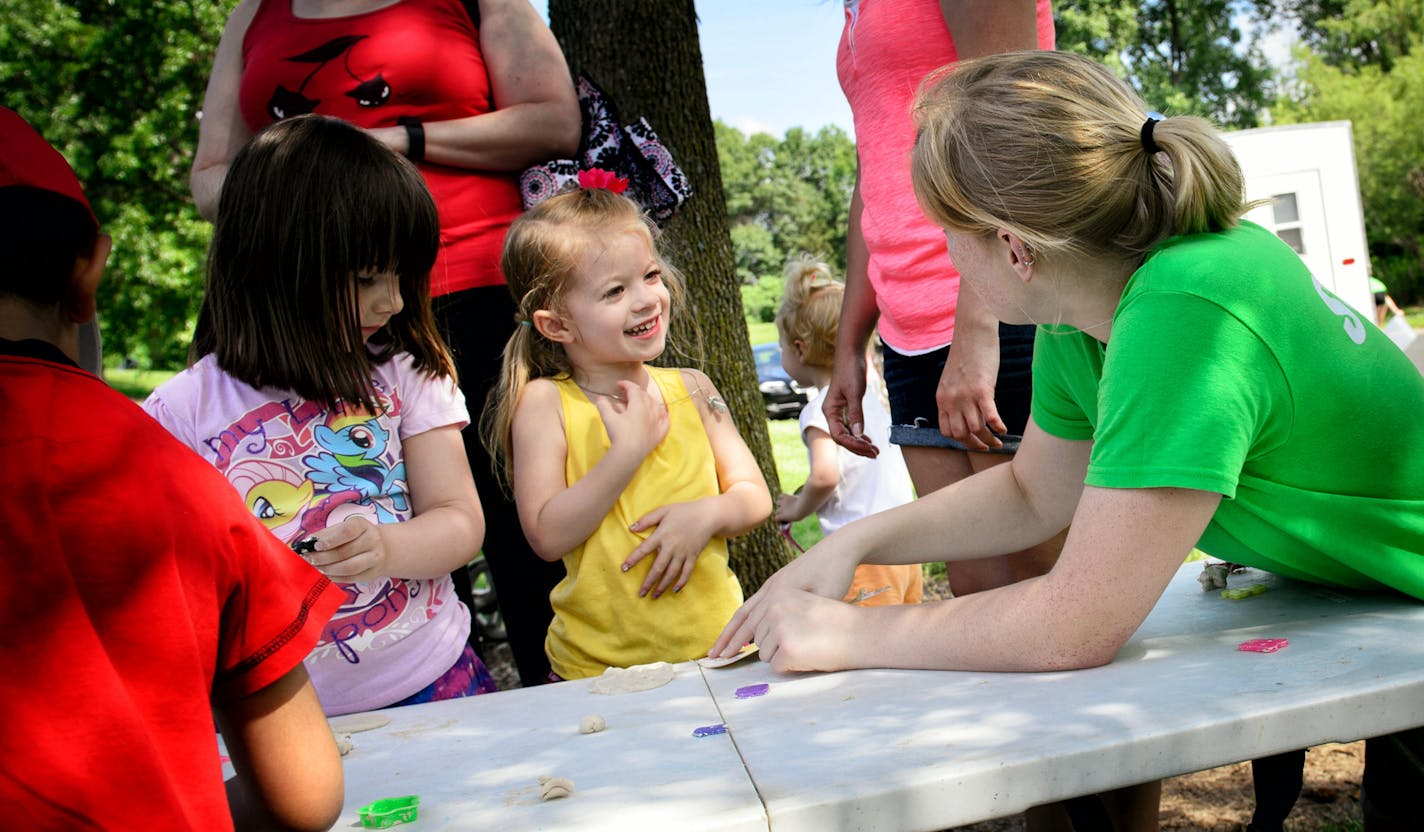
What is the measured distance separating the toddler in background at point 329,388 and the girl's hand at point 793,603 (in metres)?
0.77

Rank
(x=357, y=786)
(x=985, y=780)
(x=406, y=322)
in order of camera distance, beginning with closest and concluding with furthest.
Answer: (x=985, y=780) → (x=357, y=786) → (x=406, y=322)

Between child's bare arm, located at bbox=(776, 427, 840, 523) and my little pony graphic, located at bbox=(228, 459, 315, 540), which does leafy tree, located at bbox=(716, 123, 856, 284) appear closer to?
child's bare arm, located at bbox=(776, 427, 840, 523)

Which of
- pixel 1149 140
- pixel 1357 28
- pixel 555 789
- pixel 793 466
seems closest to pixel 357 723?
pixel 555 789

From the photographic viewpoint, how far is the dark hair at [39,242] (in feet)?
3.96

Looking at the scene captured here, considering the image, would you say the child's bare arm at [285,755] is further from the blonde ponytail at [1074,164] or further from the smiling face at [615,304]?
the smiling face at [615,304]

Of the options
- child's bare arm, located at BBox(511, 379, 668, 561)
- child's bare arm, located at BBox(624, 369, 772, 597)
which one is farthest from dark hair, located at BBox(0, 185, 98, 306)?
child's bare arm, located at BBox(624, 369, 772, 597)

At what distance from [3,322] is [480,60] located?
6.95 ft

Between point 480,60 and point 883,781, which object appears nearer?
point 883,781

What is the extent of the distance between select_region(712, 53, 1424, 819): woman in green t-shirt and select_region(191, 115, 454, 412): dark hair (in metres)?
1.08

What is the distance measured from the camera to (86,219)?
1287 millimetres

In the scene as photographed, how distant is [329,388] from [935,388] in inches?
53.6

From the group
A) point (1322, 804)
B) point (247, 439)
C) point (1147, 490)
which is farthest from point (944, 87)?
point (1322, 804)

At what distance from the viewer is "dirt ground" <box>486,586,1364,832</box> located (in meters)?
3.22

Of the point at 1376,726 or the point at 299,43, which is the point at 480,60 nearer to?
the point at 299,43
